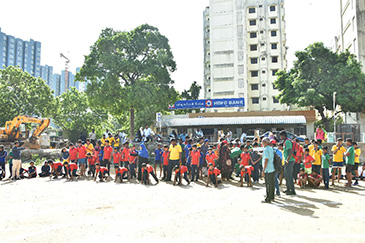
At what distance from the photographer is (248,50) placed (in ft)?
172

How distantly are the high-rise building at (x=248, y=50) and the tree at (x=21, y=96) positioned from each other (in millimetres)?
26452

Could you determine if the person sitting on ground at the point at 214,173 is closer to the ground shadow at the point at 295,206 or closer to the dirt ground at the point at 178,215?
the dirt ground at the point at 178,215

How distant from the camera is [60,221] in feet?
21.4

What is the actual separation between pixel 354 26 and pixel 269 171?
3290cm

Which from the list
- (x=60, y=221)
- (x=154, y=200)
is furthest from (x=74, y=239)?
(x=154, y=200)

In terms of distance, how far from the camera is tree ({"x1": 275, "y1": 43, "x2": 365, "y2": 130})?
30406 millimetres

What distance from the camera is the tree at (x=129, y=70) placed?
28.0m

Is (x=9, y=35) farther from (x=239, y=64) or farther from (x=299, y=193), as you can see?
(x=299, y=193)

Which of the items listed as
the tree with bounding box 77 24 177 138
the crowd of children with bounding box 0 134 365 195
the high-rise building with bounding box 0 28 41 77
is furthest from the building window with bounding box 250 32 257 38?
the high-rise building with bounding box 0 28 41 77

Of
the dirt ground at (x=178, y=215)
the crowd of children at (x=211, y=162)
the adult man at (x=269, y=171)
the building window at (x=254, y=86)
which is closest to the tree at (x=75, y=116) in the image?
the building window at (x=254, y=86)

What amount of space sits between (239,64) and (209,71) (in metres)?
6.79

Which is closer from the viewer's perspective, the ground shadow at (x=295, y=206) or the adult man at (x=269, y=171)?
the ground shadow at (x=295, y=206)

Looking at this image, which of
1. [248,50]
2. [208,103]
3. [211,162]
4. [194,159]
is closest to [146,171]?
[194,159]

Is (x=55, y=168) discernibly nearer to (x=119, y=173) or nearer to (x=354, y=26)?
(x=119, y=173)
